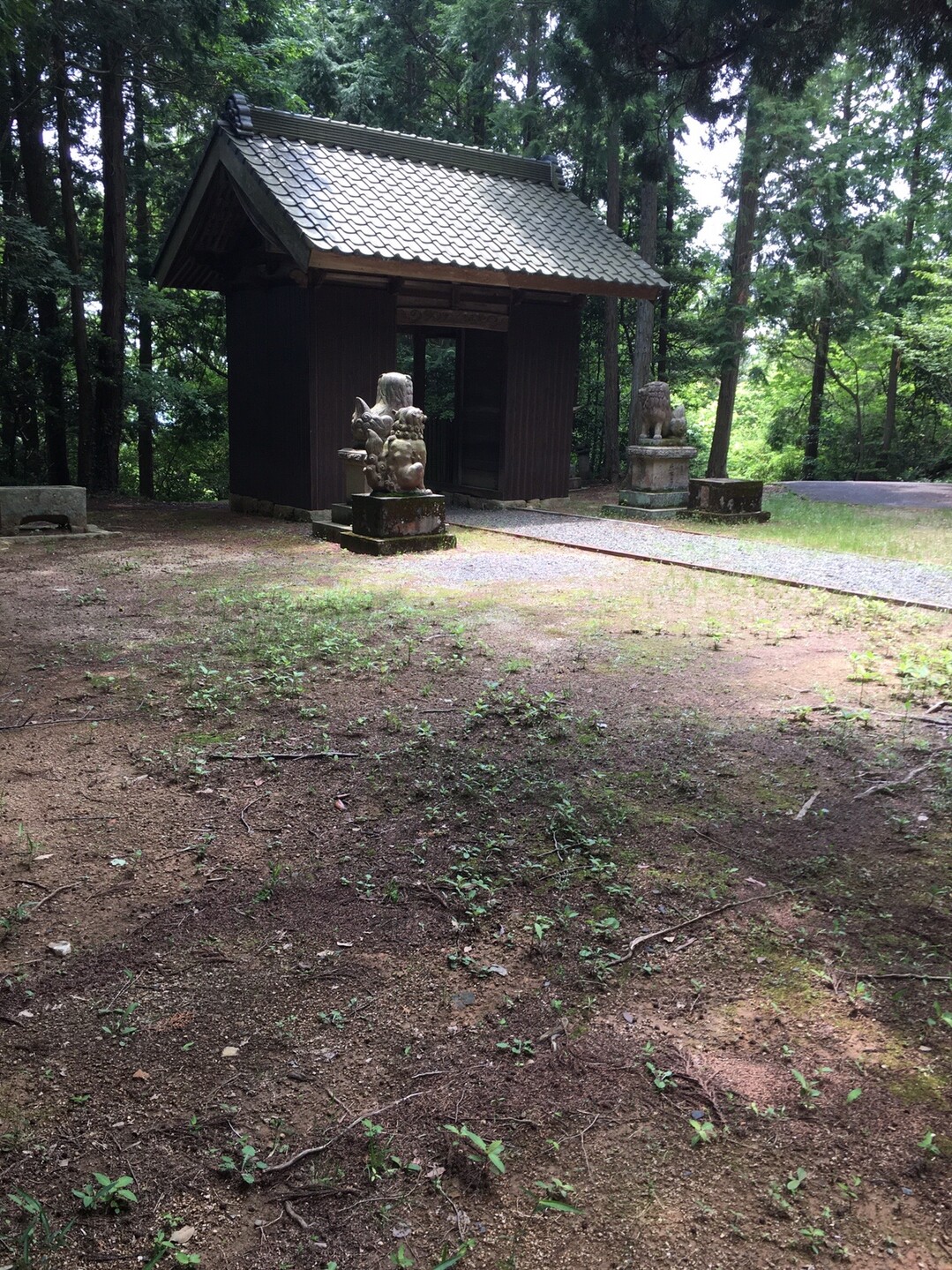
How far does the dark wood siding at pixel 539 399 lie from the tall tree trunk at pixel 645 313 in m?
2.28

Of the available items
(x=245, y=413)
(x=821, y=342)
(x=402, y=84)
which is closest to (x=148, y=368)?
(x=245, y=413)

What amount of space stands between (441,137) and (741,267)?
7.25m

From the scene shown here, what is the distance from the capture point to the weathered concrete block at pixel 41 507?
961 cm

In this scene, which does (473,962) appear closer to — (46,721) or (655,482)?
(46,721)

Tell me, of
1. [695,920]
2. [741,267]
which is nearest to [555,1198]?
[695,920]

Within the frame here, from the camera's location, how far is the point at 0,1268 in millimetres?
1641

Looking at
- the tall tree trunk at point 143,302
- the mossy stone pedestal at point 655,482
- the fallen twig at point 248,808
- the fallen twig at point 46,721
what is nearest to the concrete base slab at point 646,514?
the mossy stone pedestal at point 655,482

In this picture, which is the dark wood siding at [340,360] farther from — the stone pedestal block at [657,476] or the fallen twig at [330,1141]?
the fallen twig at [330,1141]

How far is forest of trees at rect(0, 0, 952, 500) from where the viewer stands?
12680 mm

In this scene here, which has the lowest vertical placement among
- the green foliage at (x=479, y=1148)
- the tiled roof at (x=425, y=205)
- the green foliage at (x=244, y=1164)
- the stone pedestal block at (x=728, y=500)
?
the green foliage at (x=244, y=1164)

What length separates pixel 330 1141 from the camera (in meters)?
1.95

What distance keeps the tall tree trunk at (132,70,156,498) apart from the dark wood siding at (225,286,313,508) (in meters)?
1.93

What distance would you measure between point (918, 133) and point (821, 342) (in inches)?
153

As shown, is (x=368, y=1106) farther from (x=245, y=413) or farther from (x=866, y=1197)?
(x=245, y=413)
